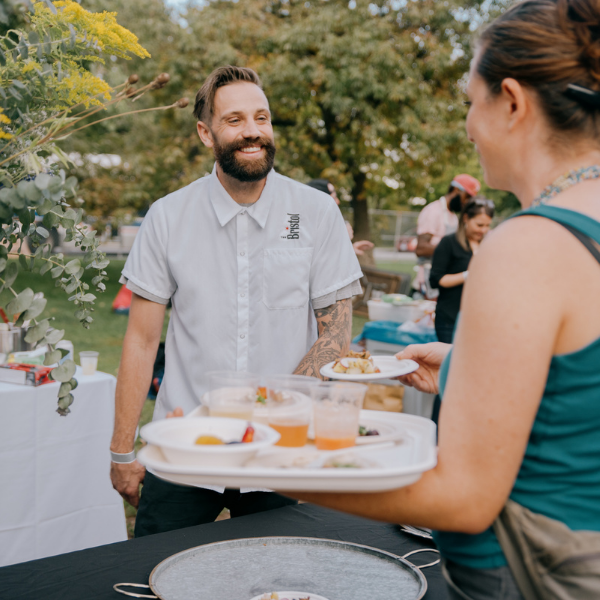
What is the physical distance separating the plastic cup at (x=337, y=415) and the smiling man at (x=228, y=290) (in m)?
1.10

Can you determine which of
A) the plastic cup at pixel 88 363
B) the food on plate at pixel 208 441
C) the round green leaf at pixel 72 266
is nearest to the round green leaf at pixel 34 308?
the round green leaf at pixel 72 266

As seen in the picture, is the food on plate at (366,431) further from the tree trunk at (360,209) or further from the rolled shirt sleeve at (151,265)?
the tree trunk at (360,209)

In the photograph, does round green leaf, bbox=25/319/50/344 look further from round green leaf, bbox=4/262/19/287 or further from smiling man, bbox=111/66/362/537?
smiling man, bbox=111/66/362/537

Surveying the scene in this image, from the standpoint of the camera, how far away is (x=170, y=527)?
2242 millimetres

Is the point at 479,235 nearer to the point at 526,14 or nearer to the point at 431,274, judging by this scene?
the point at 431,274

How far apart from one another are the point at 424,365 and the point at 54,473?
2.27 meters

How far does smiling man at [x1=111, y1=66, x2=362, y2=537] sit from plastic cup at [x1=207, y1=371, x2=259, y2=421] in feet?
3.52

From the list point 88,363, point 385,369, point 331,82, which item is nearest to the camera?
point 385,369

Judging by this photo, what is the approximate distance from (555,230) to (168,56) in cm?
1618

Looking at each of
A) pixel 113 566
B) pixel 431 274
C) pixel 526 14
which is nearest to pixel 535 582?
pixel 526 14

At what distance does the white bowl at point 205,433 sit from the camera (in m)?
0.94

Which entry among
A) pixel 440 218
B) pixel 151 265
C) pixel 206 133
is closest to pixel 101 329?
pixel 440 218

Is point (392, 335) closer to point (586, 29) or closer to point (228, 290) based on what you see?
point (228, 290)

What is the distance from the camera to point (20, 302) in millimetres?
1128
